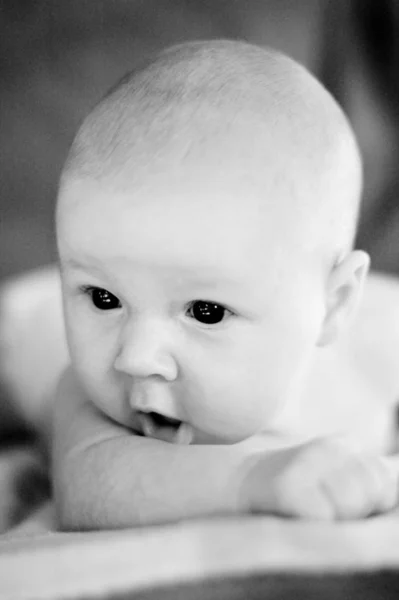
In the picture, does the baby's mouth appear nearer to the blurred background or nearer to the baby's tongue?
the baby's tongue

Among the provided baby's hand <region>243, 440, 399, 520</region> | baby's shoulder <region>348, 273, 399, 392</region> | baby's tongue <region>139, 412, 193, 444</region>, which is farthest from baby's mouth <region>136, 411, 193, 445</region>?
baby's shoulder <region>348, 273, 399, 392</region>

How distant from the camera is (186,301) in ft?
1.95

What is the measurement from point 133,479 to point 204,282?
5.9 inches

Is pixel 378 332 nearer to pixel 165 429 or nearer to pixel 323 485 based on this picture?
pixel 165 429

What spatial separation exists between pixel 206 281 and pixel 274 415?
17 cm

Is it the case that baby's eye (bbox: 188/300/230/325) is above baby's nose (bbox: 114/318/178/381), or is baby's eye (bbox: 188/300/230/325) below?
above

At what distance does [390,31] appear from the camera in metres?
1.10

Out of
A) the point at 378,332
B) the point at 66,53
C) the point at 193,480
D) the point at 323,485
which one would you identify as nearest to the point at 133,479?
the point at 193,480

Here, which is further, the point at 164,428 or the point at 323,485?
the point at 164,428

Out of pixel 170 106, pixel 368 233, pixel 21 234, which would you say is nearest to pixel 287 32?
pixel 368 233

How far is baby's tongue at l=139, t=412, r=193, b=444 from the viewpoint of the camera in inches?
25.9

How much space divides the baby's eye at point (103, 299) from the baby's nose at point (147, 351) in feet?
0.11

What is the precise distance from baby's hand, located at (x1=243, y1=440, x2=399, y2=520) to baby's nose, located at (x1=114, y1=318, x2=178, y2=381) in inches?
4.2

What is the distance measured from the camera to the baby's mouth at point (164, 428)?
66 centimetres
